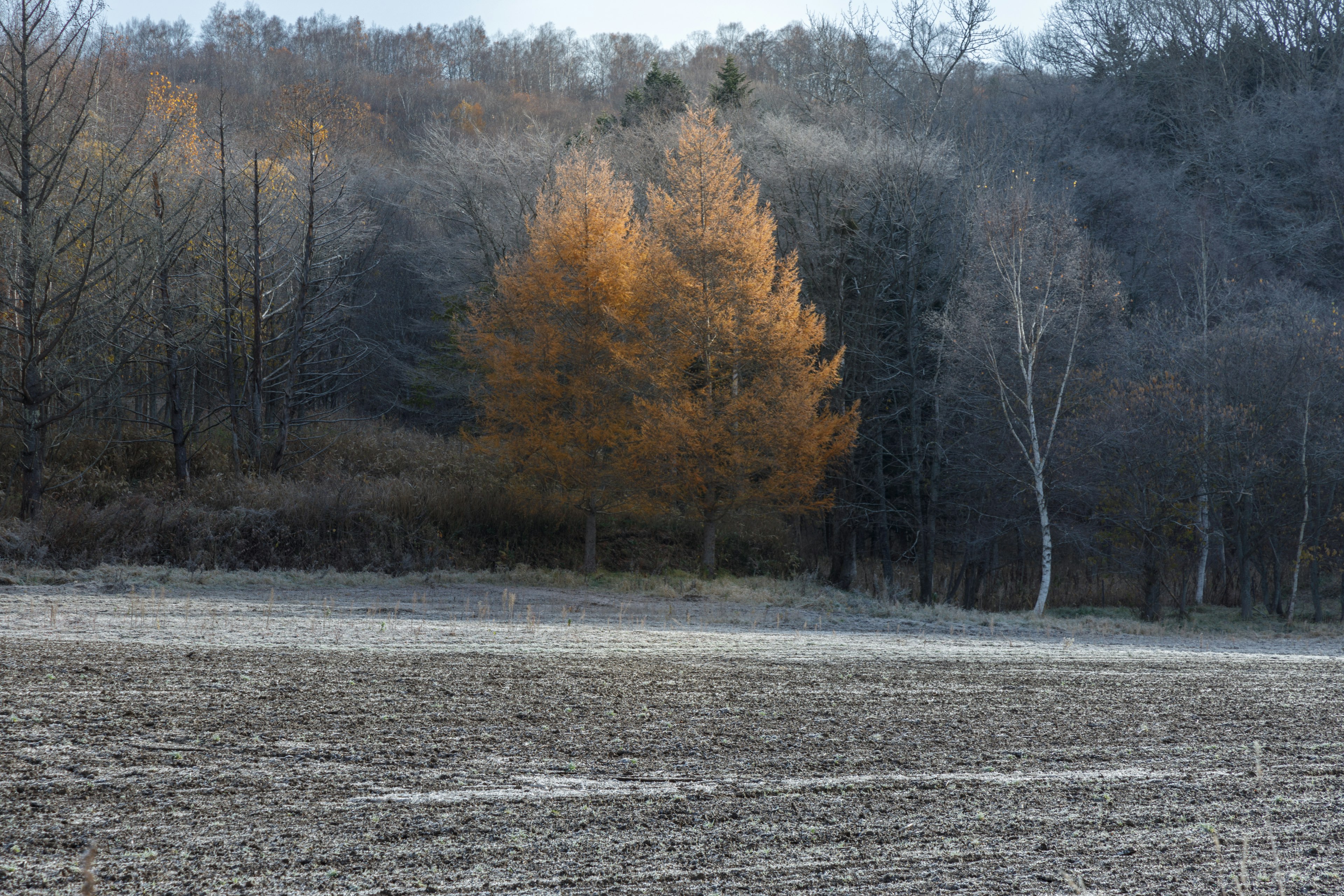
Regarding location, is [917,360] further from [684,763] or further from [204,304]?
[684,763]

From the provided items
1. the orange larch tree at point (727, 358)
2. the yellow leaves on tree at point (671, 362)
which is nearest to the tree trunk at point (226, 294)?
the yellow leaves on tree at point (671, 362)

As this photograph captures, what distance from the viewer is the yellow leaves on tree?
2272 cm

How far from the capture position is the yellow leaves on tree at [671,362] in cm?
2272

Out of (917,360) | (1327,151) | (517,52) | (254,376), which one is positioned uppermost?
(517,52)

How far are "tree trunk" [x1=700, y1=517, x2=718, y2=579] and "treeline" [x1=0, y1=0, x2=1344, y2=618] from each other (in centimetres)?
→ 49

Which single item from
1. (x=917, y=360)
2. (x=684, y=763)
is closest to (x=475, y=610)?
(x=684, y=763)

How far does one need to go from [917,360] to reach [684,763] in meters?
26.2

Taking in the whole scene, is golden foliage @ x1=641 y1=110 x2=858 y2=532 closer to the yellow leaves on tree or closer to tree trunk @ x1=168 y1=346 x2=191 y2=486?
the yellow leaves on tree

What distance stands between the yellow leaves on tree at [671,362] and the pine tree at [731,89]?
1831 centimetres

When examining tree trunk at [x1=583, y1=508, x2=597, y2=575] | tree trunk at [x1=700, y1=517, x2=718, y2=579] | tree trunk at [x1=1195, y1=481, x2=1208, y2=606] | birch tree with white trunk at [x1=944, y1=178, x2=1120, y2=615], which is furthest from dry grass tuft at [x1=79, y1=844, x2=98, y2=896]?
tree trunk at [x1=1195, y1=481, x2=1208, y2=606]

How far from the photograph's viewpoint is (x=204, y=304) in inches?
1080

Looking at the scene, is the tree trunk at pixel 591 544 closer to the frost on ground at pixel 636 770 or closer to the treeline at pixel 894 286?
the treeline at pixel 894 286

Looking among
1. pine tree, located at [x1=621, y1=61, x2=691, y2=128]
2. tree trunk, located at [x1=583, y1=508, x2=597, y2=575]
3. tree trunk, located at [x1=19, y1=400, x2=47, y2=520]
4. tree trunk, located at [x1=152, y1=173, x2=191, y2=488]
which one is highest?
pine tree, located at [x1=621, y1=61, x2=691, y2=128]

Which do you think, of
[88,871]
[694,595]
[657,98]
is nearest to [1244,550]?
[694,595]
